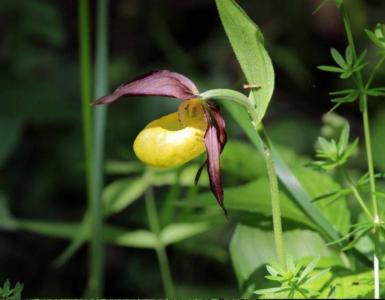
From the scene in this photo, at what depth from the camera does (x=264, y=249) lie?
1110mm

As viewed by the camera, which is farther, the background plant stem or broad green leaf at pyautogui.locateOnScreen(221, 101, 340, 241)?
the background plant stem

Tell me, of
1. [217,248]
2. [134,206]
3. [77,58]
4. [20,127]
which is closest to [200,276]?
[217,248]

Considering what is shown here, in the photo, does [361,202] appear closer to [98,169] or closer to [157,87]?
[157,87]

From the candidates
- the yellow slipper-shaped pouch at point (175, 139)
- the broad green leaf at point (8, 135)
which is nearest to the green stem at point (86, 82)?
the yellow slipper-shaped pouch at point (175, 139)

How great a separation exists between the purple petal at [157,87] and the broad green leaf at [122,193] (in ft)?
2.40

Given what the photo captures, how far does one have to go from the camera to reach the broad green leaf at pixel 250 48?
2.59 ft

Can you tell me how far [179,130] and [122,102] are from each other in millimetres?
1688

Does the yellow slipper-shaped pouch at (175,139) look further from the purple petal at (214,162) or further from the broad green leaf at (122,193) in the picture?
the broad green leaf at (122,193)

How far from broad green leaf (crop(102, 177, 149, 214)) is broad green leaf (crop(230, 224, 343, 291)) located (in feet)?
1.54

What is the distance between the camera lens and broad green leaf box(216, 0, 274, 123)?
790 millimetres

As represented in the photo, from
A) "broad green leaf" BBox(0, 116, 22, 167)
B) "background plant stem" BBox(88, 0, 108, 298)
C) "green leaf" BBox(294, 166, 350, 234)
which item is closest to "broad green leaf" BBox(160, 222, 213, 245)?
"background plant stem" BBox(88, 0, 108, 298)

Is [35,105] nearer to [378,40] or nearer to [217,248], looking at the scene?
[217,248]

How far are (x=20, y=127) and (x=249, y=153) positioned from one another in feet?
3.33

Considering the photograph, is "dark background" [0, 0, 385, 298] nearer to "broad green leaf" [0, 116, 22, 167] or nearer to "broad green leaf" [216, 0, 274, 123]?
"broad green leaf" [0, 116, 22, 167]
